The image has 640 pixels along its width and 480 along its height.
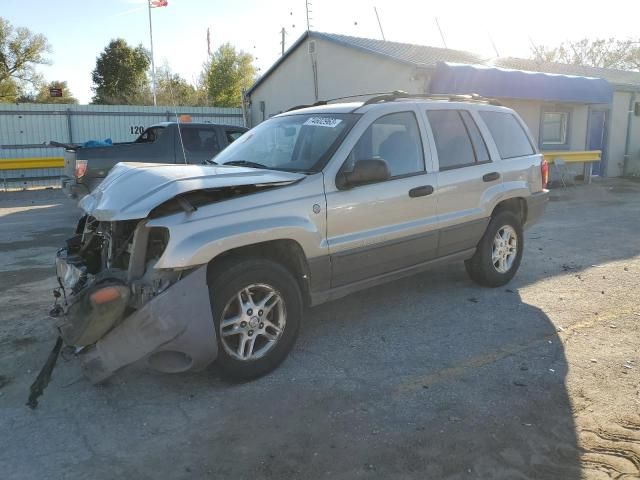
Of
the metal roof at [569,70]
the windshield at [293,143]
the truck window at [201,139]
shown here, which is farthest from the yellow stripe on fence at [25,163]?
the metal roof at [569,70]

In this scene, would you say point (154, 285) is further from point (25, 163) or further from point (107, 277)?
point (25, 163)

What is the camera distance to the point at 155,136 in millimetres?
10117

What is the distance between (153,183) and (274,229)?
85 cm

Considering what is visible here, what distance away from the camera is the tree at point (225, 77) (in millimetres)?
39875

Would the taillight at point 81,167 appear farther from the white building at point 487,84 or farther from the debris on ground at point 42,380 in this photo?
the white building at point 487,84

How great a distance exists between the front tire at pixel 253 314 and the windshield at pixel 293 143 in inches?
37.7

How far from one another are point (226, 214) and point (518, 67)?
1648 cm

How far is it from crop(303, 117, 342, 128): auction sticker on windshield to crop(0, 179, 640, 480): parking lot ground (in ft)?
5.67

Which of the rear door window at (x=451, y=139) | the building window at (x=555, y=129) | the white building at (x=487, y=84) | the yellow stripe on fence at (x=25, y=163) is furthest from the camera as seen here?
the building window at (x=555, y=129)

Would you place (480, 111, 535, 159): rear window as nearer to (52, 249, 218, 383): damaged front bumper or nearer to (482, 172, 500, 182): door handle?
(482, 172, 500, 182): door handle

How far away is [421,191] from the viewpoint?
4691 mm

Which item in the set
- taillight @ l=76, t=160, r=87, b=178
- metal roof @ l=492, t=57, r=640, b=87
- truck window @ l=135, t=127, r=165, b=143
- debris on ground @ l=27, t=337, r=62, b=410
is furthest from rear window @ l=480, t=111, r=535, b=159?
metal roof @ l=492, t=57, r=640, b=87

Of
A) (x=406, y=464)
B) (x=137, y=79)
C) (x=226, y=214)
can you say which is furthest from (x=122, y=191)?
(x=137, y=79)

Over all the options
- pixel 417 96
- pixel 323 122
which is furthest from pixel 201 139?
pixel 323 122
